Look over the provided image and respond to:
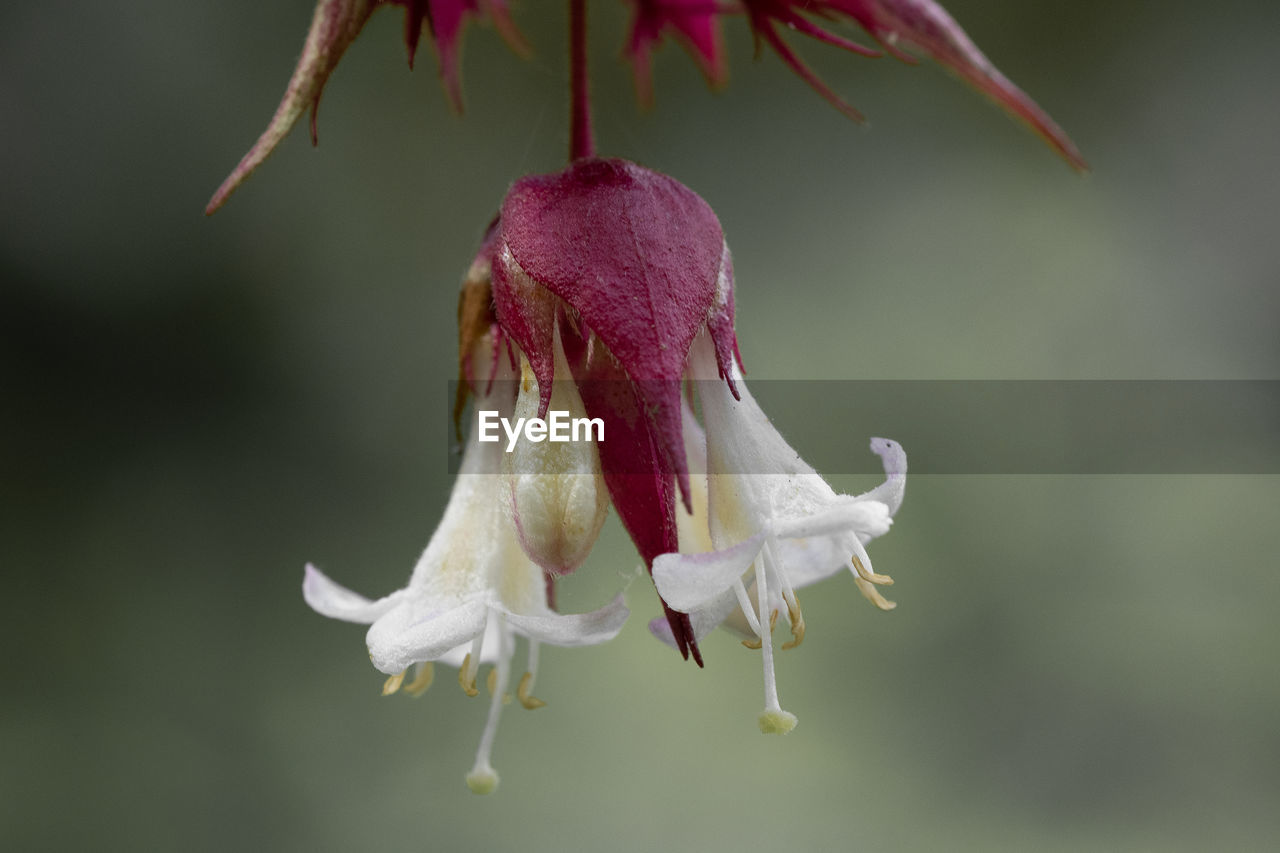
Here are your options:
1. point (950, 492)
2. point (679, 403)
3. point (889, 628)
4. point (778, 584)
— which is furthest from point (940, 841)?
point (679, 403)

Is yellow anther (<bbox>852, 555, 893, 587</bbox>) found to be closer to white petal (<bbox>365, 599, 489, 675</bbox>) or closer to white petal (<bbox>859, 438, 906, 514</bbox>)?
white petal (<bbox>859, 438, 906, 514</bbox>)

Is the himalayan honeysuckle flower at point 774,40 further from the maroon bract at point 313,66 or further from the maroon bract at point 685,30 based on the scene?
the maroon bract at point 685,30

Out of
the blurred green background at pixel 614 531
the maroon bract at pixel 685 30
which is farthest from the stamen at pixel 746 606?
the blurred green background at pixel 614 531

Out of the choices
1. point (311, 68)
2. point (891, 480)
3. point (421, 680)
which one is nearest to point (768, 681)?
point (891, 480)

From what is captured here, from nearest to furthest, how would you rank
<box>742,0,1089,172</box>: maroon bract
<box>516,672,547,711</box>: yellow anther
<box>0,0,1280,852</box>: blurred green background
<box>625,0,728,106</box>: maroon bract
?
<box>742,0,1089,172</box>: maroon bract → <box>516,672,547,711</box>: yellow anther → <box>625,0,728,106</box>: maroon bract → <box>0,0,1280,852</box>: blurred green background

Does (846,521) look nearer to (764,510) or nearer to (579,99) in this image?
(764,510)

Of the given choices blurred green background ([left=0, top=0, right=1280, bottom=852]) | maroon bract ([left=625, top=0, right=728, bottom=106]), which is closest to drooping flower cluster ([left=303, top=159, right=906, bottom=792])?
maroon bract ([left=625, top=0, right=728, bottom=106])
